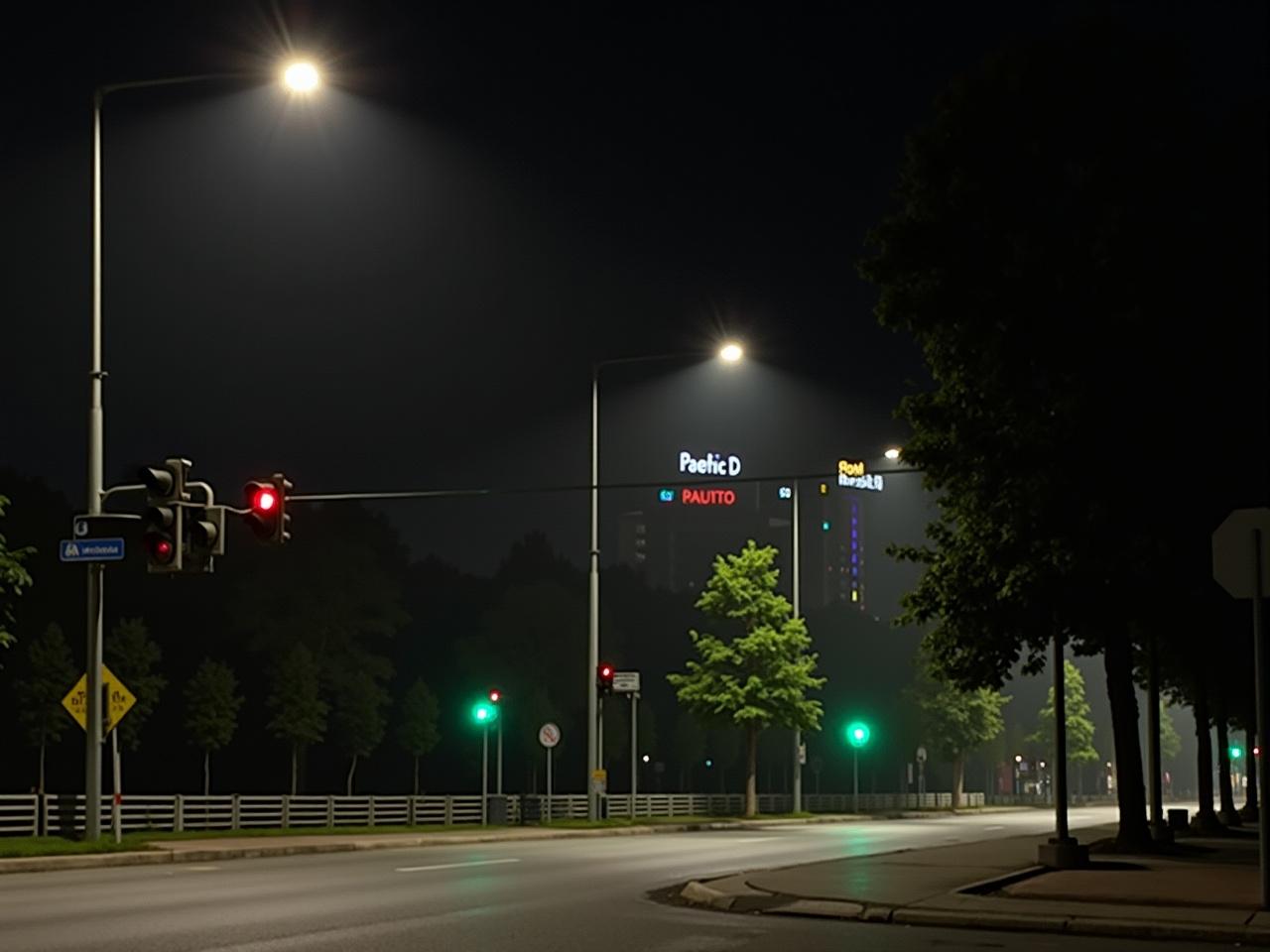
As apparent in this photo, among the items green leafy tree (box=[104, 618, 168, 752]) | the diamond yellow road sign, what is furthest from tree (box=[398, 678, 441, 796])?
the diamond yellow road sign

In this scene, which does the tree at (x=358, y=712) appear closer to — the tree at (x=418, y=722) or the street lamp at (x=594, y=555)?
the tree at (x=418, y=722)

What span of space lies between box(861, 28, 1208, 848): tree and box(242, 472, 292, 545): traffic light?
966 centimetres

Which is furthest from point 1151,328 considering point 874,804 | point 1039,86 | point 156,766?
point 156,766

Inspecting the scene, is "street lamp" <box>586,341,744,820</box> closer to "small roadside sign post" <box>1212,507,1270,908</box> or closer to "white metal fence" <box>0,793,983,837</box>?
"white metal fence" <box>0,793,983,837</box>

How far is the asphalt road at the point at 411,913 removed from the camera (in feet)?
47.7

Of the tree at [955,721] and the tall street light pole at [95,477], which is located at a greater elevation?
the tall street light pole at [95,477]

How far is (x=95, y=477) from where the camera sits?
30.4 metres

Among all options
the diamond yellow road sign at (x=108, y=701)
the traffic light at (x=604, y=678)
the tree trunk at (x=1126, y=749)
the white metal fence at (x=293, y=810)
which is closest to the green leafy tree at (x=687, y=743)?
the white metal fence at (x=293, y=810)

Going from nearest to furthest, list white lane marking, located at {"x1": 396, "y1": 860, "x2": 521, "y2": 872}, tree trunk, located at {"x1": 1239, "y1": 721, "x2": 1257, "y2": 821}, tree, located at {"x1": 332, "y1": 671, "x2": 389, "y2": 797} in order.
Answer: white lane marking, located at {"x1": 396, "y1": 860, "x2": 521, "y2": 872} < tree trunk, located at {"x1": 1239, "y1": 721, "x2": 1257, "y2": 821} < tree, located at {"x1": 332, "y1": 671, "x2": 389, "y2": 797}

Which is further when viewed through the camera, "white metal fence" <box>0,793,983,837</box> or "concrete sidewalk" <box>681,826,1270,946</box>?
"white metal fence" <box>0,793,983,837</box>

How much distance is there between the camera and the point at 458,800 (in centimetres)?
5112

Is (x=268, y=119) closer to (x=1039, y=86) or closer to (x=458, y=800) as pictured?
(x=1039, y=86)

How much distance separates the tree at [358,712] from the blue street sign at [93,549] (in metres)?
62.3

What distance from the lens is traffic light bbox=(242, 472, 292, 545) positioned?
2708cm
